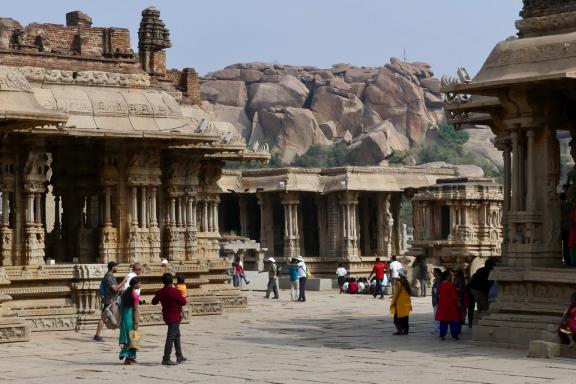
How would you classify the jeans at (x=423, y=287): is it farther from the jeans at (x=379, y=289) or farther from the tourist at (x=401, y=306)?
the tourist at (x=401, y=306)

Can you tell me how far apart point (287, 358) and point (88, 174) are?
9.76 m

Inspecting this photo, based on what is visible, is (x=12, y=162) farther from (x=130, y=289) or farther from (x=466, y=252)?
(x=466, y=252)

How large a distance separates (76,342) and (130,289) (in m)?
3.76

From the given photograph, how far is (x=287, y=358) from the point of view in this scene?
15.3 metres

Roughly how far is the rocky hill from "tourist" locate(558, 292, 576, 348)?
217ft

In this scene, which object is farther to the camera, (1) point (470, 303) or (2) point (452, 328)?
(1) point (470, 303)

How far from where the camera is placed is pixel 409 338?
716 inches

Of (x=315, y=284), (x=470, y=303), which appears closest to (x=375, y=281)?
(x=315, y=284)

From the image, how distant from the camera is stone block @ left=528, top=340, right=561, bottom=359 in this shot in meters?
14.7

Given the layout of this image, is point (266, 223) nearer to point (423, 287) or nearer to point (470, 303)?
point (423, 287)

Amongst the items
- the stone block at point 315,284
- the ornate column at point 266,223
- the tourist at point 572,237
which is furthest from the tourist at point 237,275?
the tourist at point 572,237

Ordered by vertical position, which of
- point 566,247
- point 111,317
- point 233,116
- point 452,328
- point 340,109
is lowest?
point 452,328

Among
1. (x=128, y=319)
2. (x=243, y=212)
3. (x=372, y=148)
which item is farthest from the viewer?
(x=372, y=148)

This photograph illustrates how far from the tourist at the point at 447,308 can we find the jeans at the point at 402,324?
3.13ft
